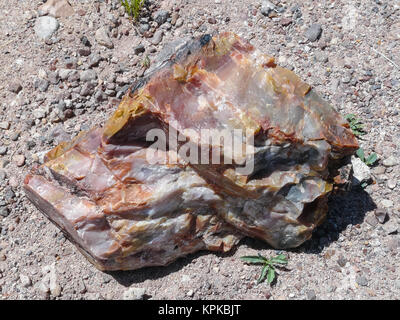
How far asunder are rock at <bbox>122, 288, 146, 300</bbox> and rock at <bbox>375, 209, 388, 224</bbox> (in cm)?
199

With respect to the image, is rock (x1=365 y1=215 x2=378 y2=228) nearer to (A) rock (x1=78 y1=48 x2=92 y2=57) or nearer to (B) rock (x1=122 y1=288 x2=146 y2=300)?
(B) rock (x1=122 y1=288 x2=146 y2=300)

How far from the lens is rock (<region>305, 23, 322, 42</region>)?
17.9 feet

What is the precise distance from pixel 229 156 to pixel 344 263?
1.47 m

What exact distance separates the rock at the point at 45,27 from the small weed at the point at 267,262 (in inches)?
112

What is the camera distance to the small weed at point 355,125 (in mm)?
5082

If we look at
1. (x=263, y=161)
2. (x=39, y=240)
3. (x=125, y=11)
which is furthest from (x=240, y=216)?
(x=125, y=11)

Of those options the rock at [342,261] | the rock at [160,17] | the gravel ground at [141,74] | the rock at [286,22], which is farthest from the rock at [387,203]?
the rock at [160,17]

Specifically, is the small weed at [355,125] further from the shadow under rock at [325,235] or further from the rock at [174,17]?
the rock at [174,17]

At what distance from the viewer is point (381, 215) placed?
470 cm

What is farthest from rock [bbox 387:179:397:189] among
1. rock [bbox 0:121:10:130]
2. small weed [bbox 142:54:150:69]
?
rock [bbox 0:121:10:130]

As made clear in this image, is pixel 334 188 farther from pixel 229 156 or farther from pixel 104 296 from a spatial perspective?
pixel 104 296

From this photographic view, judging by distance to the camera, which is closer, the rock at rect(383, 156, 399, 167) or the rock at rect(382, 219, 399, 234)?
the rock at rect(382, 219, 399, 234)

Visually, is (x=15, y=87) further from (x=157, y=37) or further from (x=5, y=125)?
(x=157, y=37)

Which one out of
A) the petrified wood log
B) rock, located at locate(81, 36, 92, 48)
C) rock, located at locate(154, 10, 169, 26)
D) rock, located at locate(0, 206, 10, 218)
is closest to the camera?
the petrified wood log
